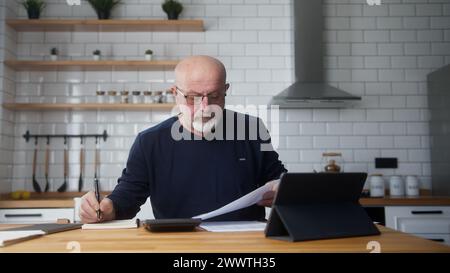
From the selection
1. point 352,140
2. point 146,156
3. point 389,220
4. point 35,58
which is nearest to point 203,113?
point 146,156

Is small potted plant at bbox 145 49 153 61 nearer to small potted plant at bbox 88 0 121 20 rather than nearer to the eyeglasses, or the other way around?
small potted plant at bbox 88 0 121 20

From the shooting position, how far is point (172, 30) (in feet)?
13.5

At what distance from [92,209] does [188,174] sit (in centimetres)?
56

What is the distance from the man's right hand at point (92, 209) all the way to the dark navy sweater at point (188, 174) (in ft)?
0.92

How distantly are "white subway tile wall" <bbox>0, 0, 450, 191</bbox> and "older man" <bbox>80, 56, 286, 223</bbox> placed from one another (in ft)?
6.52

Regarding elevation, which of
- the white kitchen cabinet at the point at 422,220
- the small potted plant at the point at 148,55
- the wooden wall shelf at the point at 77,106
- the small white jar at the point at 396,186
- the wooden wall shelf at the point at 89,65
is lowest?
the white kitchen cabinet at the point at 422,220

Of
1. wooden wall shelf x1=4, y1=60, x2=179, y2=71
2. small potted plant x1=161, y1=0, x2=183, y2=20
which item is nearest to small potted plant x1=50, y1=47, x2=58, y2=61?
wooden wall shelf x1=4, y1=60, x2=179, y2=71

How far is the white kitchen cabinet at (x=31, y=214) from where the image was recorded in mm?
3326

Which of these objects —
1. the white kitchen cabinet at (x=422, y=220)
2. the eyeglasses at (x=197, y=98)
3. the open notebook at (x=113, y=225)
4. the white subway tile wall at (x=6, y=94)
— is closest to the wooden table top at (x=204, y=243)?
the open notebook at (x=113, y=225)

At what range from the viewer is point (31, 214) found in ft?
10.9

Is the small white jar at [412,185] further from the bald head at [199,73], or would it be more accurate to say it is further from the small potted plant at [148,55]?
the bald head at [199,73]

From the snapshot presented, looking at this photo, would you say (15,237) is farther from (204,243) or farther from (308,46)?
(308,46)
